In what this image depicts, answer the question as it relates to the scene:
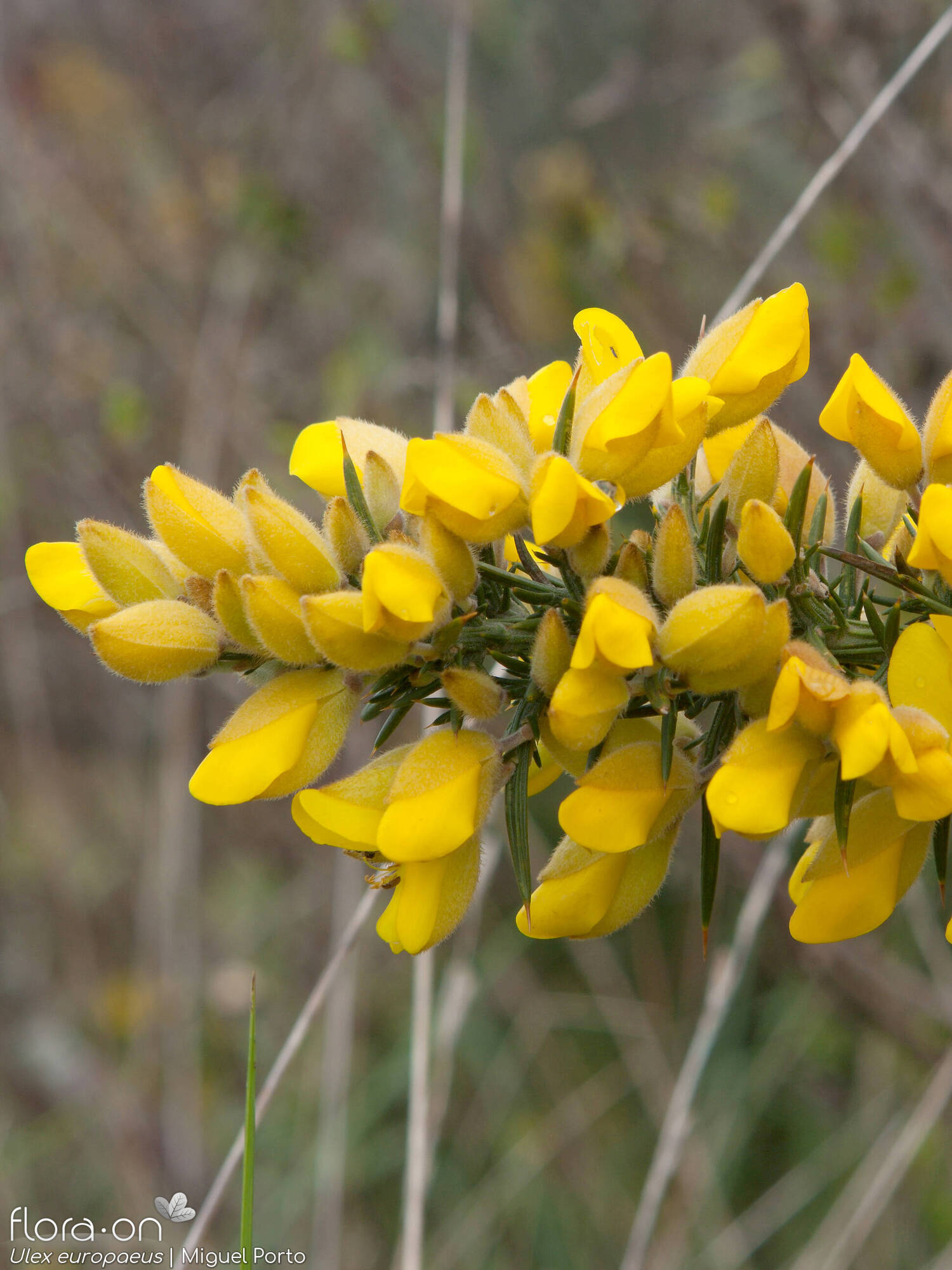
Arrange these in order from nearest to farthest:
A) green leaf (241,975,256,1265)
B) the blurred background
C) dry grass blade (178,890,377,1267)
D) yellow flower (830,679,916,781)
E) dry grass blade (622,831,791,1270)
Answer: yellow flower (830,679,916,781) < green leaf (241,975,256,1265) < dry grass blade (178,890,377,1267) < dry grass blade (622,831,791,1270) < the blurred background

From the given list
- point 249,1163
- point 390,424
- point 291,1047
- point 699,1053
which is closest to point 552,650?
point 249,1163

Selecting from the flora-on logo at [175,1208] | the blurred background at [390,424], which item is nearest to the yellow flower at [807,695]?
the flora-on logo at [175,1208]

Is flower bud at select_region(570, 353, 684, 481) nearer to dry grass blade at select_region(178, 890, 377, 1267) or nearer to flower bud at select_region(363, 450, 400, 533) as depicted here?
flower bud at select_region(363, 450, 400, 533)

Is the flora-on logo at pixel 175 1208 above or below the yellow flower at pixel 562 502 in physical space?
below

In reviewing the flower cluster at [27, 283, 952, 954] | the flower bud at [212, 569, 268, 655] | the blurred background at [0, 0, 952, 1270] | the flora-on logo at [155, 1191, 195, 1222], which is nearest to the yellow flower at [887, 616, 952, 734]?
the flower cluster at [27, 283, 952, 954]

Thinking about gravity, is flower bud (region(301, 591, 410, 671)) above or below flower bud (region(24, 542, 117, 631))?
below

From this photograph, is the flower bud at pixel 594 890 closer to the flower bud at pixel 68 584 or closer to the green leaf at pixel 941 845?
the green leaf at pixel 941 845

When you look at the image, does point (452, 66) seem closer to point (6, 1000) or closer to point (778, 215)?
point (778, 215)
